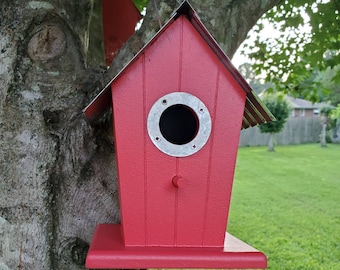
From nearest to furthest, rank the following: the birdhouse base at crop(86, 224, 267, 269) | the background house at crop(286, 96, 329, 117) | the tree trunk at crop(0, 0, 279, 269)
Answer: the birdhouse base at crop(86, 224, 267, 269) < the tree trunk at crop(0, 0, 279, 269) < the background house at crop(286, 96, 329, 117)

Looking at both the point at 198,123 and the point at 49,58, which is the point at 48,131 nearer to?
the point at 49,58

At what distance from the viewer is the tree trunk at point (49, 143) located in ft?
4.45

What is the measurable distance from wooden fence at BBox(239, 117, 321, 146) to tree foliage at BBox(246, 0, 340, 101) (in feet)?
46.6

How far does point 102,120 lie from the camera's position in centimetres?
138

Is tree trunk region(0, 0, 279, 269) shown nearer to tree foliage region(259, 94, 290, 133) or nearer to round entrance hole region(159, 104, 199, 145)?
round entrance hole region(159, 104, 199, 145)

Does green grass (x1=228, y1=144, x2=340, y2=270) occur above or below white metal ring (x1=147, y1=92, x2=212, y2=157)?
below

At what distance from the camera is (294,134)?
64.1ft

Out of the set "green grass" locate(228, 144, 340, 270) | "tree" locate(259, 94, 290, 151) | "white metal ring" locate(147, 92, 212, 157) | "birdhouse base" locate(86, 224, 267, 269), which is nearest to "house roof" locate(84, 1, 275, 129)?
"white metal ring" locate(147, 92, 212, 157)

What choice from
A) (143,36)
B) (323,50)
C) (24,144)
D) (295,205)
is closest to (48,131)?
(24,144)

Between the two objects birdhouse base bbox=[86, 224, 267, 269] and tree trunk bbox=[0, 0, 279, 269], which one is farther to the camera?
tree trunk bbox=[0, 0, 279, 269]

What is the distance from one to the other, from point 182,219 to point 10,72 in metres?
0.77

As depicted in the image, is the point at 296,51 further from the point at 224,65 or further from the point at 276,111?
the point at 276,111

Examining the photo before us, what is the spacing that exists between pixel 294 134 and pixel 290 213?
13.8 meters

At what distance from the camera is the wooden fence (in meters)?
18.0
